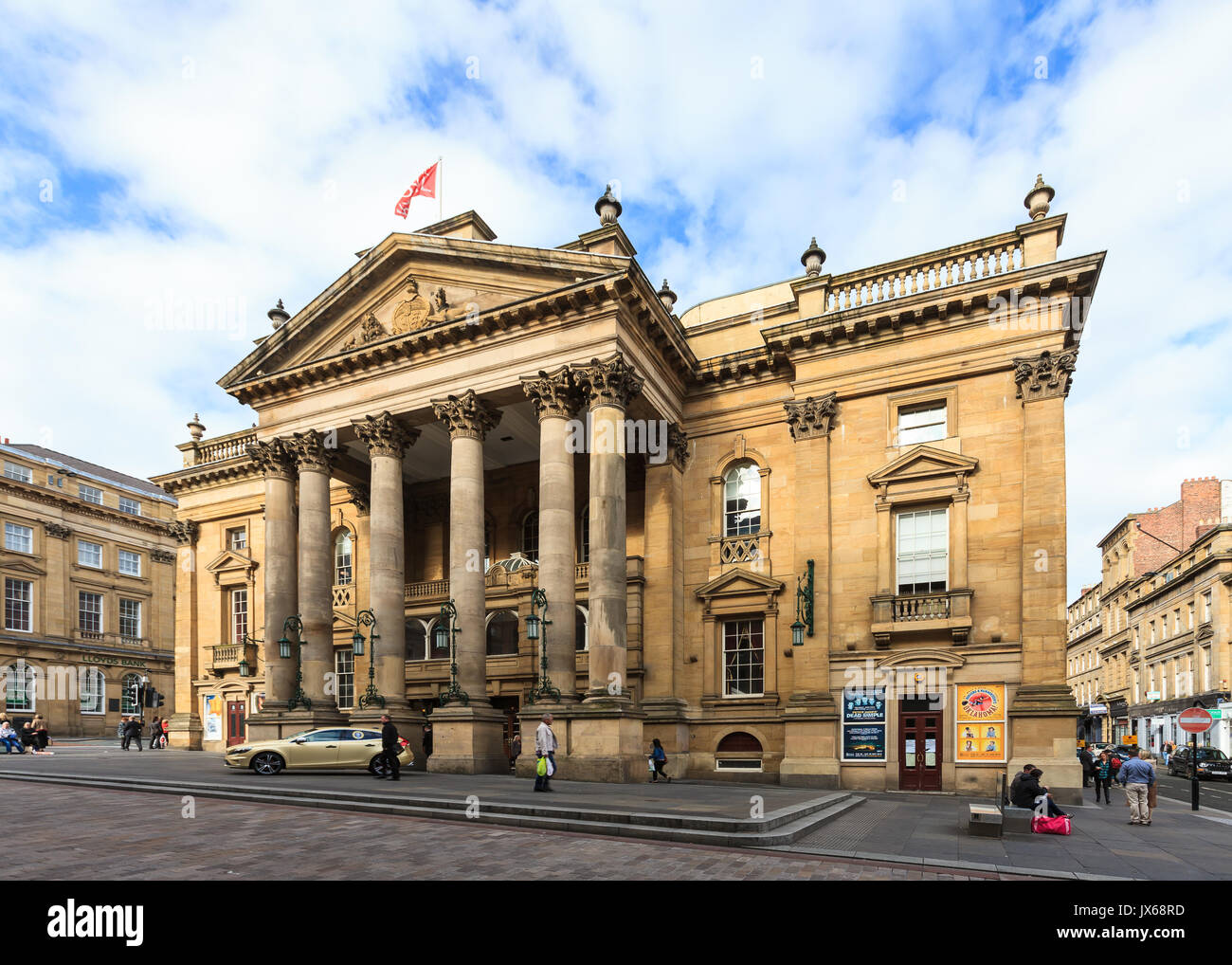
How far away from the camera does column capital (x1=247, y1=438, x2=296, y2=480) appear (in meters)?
27.2

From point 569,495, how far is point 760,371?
834 centimetres

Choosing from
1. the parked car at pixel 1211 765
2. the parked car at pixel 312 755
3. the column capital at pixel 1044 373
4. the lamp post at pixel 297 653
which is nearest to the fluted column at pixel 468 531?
the parked car at pixel 312 755

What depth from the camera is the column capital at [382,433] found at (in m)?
25.0

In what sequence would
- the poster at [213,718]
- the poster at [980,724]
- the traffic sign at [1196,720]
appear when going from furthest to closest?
the poster at [213,718] < the poster at [980,724] < the traffic sign at [1196,720]

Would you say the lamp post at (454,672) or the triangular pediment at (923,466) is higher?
the triangular pediment at (923,466)

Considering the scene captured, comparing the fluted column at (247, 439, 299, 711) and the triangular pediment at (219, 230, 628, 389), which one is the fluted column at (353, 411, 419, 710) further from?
the fluted column at (247, 439, 299, 711)

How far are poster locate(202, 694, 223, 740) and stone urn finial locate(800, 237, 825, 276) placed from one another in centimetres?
3157

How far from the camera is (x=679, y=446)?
25844mm

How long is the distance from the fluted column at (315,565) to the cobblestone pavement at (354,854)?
12.2 metres

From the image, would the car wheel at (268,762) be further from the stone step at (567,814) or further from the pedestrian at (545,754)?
the pedestrian at (545,754)

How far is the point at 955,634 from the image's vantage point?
20781 mm

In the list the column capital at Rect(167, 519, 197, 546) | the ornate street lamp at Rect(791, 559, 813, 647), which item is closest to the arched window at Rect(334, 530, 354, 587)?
the column capital at Rect(167, 519, 197, 546)

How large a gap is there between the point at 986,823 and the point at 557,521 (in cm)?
1275
